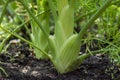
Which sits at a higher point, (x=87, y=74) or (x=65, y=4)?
(x=65, y=4)

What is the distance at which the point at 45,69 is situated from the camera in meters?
1.33

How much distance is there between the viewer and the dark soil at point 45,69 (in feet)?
4.08

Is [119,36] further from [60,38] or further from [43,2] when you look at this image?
[43,2]

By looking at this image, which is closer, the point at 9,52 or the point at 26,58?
the point at 26,58

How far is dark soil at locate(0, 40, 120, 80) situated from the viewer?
1.24 meters

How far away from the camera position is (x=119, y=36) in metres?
1.30

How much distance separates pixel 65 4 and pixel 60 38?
0.47 feet

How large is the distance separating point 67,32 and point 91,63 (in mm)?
256

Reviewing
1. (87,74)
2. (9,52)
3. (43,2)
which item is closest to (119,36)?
(87,74)

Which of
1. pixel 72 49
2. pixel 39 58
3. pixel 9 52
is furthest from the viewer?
pixel 9 52

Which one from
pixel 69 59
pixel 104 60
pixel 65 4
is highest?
pixel 65 4

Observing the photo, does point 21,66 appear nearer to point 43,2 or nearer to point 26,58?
point 26,58

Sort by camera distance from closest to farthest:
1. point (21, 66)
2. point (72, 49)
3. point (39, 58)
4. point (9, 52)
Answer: point (72, 49), point (21, 66), point (39, 58), point (9, 52)

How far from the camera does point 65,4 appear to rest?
1.27 m
